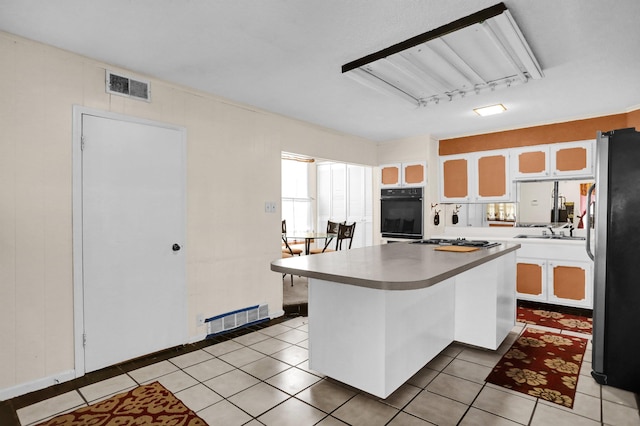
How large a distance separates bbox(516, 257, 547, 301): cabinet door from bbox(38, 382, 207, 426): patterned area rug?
13.4 ft

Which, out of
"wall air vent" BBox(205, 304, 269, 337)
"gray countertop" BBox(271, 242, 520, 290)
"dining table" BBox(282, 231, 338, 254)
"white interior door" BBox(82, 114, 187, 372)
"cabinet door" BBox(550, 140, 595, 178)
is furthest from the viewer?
"dining table" BBox(282, 231, 338, 254)

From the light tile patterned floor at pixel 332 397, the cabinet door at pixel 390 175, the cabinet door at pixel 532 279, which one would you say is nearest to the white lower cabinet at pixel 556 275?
the cabinet door at pixel 532 279

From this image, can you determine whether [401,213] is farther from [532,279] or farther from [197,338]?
[197,338]

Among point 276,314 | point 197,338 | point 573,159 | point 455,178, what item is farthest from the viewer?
point 455,178

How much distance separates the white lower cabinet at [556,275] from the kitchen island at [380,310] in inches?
73.7

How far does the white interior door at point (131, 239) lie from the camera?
269 centimetres

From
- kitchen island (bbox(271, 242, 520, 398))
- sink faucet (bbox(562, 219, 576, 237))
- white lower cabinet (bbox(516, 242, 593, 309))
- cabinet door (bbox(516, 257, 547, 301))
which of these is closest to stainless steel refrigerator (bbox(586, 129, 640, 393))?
kitchen island (bbox(271, 242, 520, 398))

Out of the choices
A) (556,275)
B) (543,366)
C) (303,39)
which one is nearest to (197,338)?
(303,39)

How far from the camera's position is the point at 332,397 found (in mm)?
2273

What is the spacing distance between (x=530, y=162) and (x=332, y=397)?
4.11 metres

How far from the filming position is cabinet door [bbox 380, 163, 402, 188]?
18.5 feet

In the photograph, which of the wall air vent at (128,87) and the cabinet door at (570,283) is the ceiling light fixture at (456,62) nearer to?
the wall air vent at (128,87)

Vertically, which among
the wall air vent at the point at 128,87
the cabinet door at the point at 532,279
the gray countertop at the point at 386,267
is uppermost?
the wall air vent at the point at 128,87

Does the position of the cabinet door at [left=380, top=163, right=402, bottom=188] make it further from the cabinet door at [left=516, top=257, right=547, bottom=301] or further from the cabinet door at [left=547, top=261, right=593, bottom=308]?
the cabinet door at [left=547, top=261, right=593, bottom=308]
